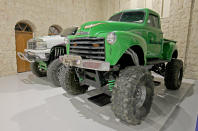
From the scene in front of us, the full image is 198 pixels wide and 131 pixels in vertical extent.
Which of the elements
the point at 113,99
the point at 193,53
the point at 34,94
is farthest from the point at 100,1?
the point at 113,99

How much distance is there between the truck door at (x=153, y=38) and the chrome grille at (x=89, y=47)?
1.45 meters

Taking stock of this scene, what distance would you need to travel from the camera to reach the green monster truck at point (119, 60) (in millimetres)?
1972

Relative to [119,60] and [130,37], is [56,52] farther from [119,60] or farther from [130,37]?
[130,37]

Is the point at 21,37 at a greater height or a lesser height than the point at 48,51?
greater

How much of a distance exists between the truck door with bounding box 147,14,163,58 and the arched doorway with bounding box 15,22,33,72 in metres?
6.04

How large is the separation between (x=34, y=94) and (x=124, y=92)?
2851mm

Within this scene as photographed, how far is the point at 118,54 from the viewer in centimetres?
198

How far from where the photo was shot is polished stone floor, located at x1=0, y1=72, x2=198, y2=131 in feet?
7.35

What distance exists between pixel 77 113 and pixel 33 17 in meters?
5.88

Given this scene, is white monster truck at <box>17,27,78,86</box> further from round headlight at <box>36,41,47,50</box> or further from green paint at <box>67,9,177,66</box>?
green paint at <box>67,9,177,66</box>

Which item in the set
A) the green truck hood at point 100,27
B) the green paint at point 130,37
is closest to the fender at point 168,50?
the green paint at point 130,37

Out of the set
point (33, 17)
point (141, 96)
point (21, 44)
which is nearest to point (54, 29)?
point (33, 17)

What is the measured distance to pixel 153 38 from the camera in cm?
317

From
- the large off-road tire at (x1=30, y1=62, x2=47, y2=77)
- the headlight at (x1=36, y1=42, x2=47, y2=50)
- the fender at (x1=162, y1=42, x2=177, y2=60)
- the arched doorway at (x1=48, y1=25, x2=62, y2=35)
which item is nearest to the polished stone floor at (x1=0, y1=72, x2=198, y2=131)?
the fender at (x1=162, y1=42, x2=177, y2=60)
